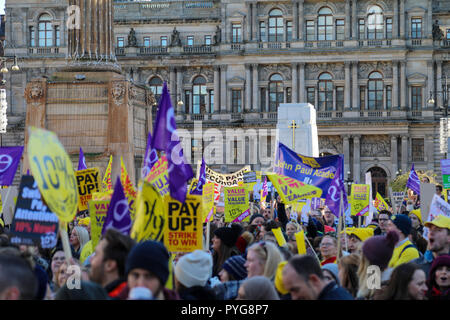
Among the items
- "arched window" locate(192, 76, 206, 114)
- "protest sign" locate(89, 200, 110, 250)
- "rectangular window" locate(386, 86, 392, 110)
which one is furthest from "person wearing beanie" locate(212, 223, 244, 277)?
"arched window" locate(192, 76, 206, 114)

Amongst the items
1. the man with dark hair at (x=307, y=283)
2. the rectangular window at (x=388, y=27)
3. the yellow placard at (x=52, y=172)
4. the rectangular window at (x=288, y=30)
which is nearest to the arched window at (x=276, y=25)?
the rectangular window at (x=288, y=30)

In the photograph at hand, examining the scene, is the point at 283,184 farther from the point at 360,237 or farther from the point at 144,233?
the point at 144,233

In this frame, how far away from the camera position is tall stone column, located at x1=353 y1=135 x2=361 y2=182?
59.2 metres

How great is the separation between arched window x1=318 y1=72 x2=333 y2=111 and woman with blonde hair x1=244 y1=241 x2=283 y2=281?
53.7 meters

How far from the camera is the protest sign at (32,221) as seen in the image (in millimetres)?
7117

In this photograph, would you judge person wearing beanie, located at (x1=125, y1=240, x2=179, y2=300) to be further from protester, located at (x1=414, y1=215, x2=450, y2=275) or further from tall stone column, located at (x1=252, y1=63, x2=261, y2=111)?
tall stone column, located at (x1=252, y1=63, x2=261, y2=111)

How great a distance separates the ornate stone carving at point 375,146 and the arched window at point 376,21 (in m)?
6.96

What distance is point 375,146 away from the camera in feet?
197

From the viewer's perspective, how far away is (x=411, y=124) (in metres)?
59.7

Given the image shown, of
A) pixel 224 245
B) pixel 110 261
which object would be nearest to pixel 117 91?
pixel 224 245

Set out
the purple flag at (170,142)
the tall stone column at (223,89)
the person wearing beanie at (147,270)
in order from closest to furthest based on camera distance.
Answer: the person wearing beanie at (147,270) → the purple flag at (170,142) → the tall stone column at (223,89)

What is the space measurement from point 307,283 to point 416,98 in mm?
56080

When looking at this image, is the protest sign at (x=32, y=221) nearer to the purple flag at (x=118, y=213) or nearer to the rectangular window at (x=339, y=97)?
the purple flag at (x=118, y=213)
